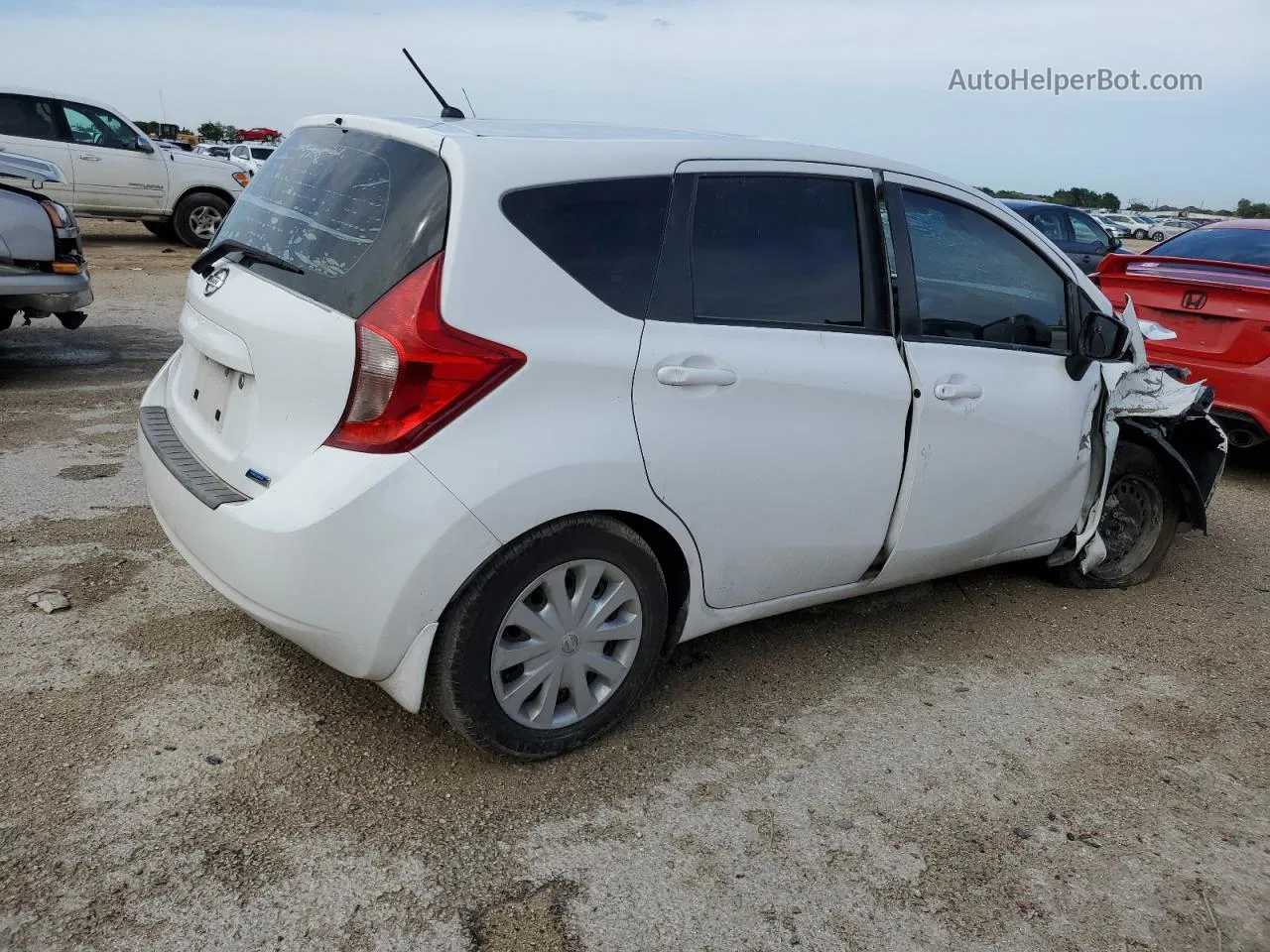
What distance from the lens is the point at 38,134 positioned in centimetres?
1366

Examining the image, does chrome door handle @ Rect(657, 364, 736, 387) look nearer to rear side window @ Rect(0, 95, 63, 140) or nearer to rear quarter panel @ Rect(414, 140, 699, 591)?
rear quarter panel @ Rect(414, 140, 699, 591)

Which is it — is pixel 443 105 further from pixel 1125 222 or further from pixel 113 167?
pixel 1125 222

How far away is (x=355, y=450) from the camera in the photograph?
105 inches

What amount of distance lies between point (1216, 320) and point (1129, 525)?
195cm

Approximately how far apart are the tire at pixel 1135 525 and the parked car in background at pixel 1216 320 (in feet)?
4.07

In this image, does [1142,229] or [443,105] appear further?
[1142,229]

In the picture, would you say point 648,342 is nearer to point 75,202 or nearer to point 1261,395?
point 1261,395

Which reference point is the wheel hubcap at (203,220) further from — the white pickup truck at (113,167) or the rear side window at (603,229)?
the rear side window at (603,229)

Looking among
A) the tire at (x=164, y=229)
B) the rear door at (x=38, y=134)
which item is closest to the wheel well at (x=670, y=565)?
the rear door at (x=38, y=134)

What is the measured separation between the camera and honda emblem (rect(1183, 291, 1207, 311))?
616cm

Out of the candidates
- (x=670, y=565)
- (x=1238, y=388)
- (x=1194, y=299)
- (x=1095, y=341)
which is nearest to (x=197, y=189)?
(x=1194, y=299)

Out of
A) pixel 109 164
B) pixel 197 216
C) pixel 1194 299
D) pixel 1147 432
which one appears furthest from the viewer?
pixel 197 216

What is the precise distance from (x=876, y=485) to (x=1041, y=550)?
1.24 metres

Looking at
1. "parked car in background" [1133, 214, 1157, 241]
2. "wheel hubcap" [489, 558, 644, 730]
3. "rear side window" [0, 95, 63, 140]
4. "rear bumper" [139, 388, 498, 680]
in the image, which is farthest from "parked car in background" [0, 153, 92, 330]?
"parked car in background" [1133, 214, 1157, 241]
